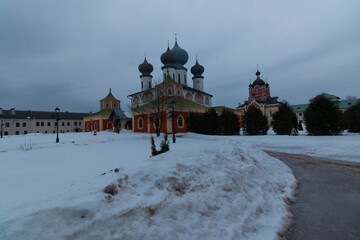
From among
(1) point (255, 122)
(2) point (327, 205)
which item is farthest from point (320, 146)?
(2) point (327, 205)

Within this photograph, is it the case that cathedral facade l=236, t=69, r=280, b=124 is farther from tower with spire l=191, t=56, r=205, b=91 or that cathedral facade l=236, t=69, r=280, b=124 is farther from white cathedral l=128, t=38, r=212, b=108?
white cathedral l=128, t=38, r=212, b=108

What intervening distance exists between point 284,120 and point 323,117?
126 inches

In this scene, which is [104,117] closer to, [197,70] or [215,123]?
[197,70]

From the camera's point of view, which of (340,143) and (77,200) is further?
(340,143)

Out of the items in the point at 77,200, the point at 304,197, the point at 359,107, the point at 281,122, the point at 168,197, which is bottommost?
the point at 304,197

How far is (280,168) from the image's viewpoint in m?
6.90

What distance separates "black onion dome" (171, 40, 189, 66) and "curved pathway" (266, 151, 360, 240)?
3734 centimetres

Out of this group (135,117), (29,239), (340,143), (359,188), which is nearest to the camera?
(29,239)

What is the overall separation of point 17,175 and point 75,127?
6401 cm

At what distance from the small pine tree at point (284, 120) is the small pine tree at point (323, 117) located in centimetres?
189

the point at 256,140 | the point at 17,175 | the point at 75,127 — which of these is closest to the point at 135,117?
the point at 256,140

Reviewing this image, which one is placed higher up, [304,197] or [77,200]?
[77,200]

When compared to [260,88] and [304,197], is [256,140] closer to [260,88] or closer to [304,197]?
[304,197]

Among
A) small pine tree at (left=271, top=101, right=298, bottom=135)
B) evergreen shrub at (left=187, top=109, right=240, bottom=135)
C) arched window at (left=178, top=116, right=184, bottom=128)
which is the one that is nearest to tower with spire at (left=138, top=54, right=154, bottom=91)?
arched window at (left=178, top=116, right=184, bottom=128)
